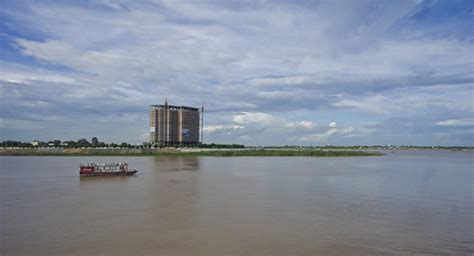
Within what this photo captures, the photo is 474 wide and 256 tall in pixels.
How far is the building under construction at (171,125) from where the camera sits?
13338 cm

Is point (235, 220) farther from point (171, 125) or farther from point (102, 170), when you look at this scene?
point (171, 125)

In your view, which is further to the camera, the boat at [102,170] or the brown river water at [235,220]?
the boat at [102,170]

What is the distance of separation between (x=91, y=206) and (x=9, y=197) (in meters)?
6.74

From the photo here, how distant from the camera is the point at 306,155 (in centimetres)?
9262

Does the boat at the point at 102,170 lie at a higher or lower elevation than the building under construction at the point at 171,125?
lower

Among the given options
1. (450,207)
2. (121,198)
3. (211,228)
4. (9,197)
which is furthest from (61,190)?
(450,207)

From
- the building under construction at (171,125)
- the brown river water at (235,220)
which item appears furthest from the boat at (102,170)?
the building under construction at (171,125)

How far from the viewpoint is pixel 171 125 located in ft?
Result: 440

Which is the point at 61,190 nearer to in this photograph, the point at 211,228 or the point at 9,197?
the point at 9,197

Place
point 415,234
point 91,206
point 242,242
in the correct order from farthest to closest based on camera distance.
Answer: point 91,206, point 415,234, point 242,242

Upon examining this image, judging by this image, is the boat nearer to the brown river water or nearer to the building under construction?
the brown river water

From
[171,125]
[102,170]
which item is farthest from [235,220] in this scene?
[171,125]

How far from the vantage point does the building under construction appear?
133375mm

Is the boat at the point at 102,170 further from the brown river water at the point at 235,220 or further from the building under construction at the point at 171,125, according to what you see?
the building under construction at the point at 171,125
